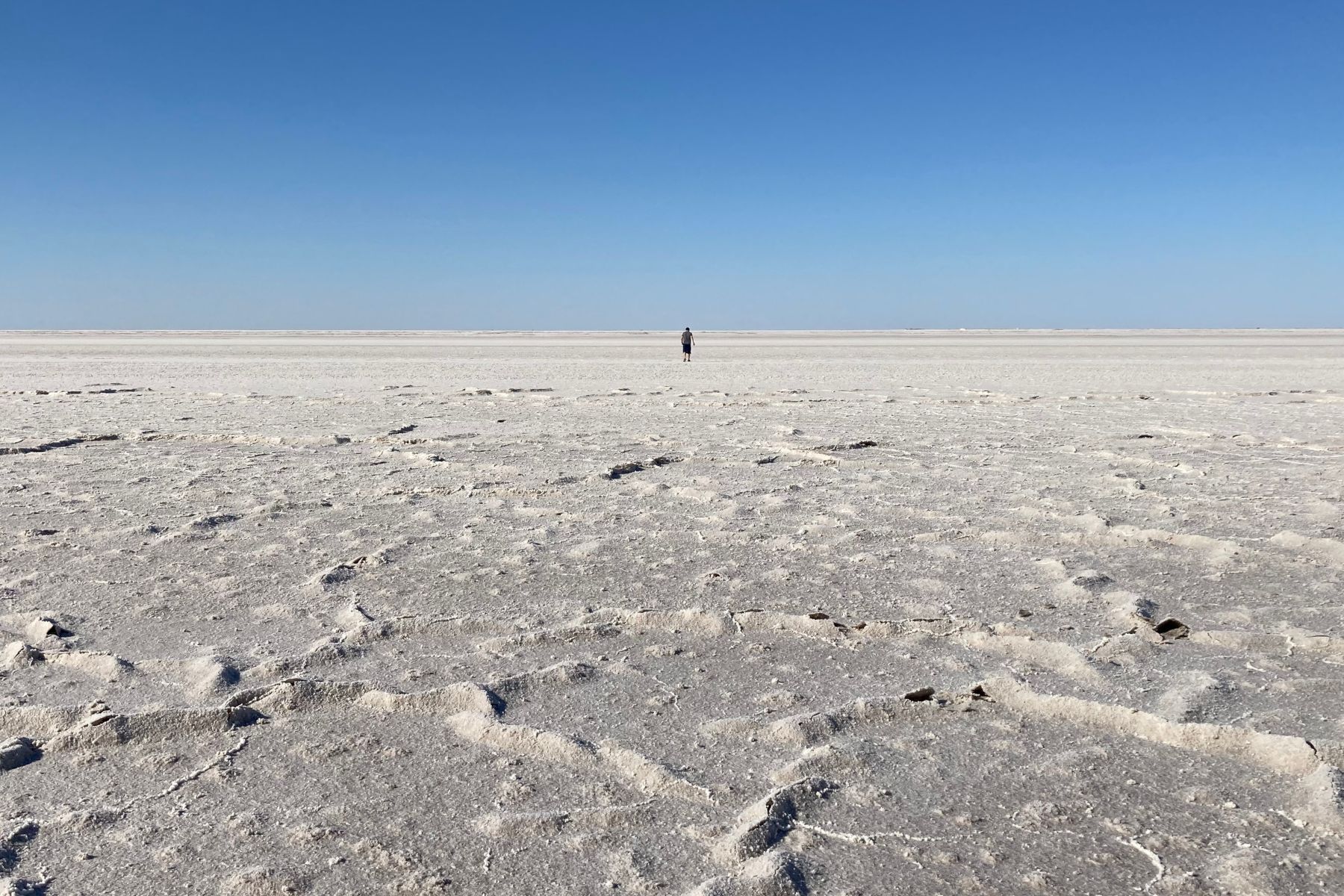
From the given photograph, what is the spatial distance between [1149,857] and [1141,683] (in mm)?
1010

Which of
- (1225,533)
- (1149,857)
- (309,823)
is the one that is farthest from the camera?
(1225,533)

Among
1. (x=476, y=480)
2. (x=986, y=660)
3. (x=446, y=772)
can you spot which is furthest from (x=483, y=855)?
(x=476, y=480)

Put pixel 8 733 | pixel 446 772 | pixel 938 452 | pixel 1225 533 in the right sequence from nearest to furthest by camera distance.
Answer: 1. pixel 446 772
2. pixel 8 733
3. pixel 1225 533
4. pixel 938 452

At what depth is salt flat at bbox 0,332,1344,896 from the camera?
6.97 ft

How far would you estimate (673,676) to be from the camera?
123 inches

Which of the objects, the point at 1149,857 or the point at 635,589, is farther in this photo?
the point at 635,589

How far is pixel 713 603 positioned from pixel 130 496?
156 inches

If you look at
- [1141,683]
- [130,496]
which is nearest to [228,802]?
[1141,683]

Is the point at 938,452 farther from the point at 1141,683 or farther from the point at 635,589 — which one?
the point at 1141,683

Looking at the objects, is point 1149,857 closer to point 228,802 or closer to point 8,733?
point 228,802

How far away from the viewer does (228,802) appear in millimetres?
2324

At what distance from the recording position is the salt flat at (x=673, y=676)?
6.97ft

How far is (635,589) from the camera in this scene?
4000mm

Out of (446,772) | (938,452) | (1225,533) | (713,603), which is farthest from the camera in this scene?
(938,452)
